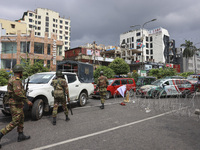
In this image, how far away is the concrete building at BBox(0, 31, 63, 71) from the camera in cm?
3034

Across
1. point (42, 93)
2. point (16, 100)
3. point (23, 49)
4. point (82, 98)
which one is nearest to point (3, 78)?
point (82, 98)

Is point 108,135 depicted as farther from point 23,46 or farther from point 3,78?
point 23,46

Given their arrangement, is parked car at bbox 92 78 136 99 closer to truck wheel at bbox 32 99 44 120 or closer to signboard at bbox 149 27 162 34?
truck wheel at bbox 32 99 44 120

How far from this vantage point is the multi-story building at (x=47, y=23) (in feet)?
219

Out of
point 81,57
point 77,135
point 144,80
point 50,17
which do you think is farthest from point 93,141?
point 50,17

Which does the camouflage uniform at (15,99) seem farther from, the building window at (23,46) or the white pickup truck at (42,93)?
the building window at (23,46)

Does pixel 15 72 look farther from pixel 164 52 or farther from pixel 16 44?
pixel 164 52

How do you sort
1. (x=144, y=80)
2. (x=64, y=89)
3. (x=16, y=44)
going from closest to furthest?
(x=64, y=89)
(x=144, y=80)
(x=16, y=44)

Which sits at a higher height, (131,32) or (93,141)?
(131,32)

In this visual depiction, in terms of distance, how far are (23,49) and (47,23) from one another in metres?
44.7

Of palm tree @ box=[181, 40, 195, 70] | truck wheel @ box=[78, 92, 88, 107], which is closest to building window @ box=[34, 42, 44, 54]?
truck wheel @ box=[78, 92, 88, 107]

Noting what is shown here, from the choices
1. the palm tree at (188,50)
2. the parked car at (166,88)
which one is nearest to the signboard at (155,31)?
the palm tree at (188,50)

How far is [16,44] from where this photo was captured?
30891 millimetres

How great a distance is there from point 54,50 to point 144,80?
897 inches
